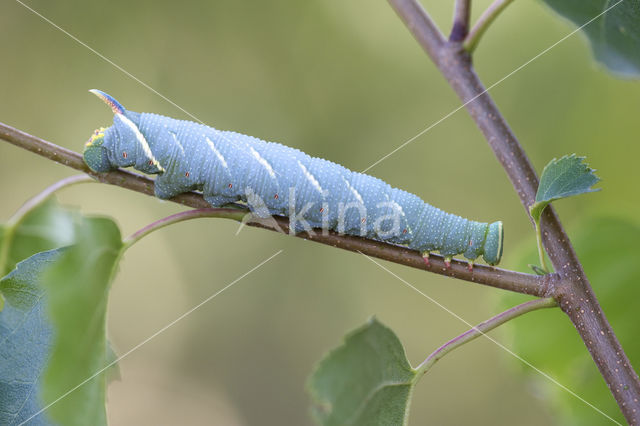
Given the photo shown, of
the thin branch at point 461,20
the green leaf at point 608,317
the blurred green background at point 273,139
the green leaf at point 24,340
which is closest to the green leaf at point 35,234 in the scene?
the green leaf at point 24,340

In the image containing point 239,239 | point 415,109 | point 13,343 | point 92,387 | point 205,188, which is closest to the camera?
point 92,387

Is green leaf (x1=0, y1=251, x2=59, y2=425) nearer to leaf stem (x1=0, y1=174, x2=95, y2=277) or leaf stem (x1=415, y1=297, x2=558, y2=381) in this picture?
leaf stem (x1=0, y1=174, x2=95, y2=277)

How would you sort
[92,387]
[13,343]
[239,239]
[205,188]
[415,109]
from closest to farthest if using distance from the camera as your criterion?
1. [92,387]
2. [13,343]
3. [205,188]
4. [415,109]
5. [239,239]

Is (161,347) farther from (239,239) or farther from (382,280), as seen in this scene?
(382,280)

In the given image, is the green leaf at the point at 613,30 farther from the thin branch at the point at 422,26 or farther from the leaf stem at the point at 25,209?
the leaf stem at the point at 25,209

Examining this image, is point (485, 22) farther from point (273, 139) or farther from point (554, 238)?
point (273, 139)

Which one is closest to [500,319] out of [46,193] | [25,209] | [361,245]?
[361,245]

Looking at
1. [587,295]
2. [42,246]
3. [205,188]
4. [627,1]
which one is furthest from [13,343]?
[627,1]
